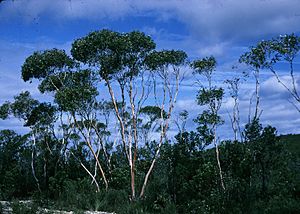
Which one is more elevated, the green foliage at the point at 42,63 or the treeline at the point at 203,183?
the green foliage at the point at 42,63

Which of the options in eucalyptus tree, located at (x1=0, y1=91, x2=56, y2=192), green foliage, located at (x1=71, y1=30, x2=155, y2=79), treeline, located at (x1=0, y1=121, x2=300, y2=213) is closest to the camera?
treeline, located at (x1=0, y1=121, x2=300, y2=213)

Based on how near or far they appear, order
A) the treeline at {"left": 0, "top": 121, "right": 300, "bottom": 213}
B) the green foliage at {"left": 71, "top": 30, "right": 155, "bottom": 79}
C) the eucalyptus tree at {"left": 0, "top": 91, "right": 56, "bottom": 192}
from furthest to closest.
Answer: the eucalyptus tree at {"left": 0, "top": 91, "right": 56, "bottom": 192}
the green foliage at {"left": 71, "top": 30, "right": 155, "bottom": 79}
the treeline at {"left": 0, "top": 121, "right": 300, "bottom": 213}

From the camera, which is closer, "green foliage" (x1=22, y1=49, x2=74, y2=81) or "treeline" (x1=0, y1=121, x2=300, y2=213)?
"treeline" (x1=0, y1=121, x2=300, y2=213)

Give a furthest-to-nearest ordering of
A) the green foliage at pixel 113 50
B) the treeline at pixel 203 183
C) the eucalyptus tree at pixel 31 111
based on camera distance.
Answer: the eucalyptus tree at pixel 31 111
the green foliage at pixel 113 50
the treeline at pixel 203 183

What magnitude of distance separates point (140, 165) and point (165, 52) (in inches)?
278

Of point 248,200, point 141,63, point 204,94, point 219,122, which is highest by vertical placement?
point 141,63

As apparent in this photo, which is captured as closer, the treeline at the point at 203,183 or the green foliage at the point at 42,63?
the treeline at the point at 203,183

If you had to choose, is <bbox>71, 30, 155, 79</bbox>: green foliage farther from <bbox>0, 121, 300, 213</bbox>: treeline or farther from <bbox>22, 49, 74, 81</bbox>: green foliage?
<bbox>0, 121, 300, 213</bbox>: treeline

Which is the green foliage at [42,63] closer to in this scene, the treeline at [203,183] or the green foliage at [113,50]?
the green foliage at [113,50]

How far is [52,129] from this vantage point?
26.6 metres

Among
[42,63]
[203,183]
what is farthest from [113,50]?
[203,183]

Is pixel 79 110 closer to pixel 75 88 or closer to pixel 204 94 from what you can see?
pixel 75 88

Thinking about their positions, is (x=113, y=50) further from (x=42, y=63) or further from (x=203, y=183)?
(x=203, y=183)

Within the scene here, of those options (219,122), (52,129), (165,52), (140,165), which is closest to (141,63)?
(165,52)
